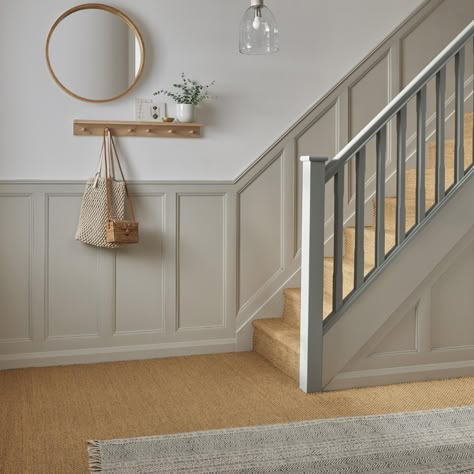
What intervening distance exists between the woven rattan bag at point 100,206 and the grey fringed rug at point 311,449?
1623mm

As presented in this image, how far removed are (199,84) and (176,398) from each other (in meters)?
2.05

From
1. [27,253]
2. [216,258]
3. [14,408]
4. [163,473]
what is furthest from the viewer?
[216,258]

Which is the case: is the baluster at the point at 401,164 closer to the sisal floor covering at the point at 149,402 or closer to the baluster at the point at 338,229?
the baluster at the point at 338,229

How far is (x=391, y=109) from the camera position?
390 cm

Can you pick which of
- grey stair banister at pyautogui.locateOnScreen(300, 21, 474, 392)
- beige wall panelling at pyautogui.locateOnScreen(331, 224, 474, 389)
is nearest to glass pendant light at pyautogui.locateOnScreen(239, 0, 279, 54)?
grey stair banister at pyautogui.locateOnScreen(300, 21, 474, 392)

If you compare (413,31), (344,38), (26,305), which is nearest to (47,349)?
(26,305)

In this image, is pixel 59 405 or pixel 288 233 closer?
pixel 59 405

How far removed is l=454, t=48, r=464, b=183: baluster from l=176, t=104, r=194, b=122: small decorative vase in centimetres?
163

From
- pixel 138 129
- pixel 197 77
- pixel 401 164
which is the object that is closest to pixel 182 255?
pixel 138 129

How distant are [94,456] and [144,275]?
1.82 metres

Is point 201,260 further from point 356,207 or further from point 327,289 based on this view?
point 356,207

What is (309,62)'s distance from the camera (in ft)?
16.2

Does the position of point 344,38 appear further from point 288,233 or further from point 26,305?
point 26,305

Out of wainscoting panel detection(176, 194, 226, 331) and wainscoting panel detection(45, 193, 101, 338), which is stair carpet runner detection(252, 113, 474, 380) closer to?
wainscoting panel detection(176, 194, 226, 331)
